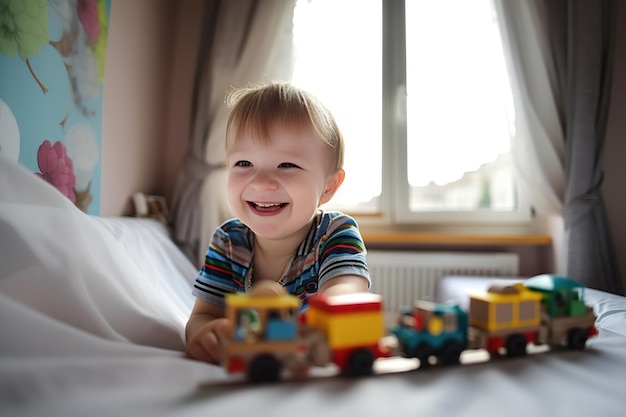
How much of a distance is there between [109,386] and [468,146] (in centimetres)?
224

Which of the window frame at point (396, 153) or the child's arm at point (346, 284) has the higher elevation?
the window frame at point (396, 153)

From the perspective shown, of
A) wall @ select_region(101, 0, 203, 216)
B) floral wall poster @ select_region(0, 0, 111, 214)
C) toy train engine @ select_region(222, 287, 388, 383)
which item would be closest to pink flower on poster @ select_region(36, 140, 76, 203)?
floral wall poster @ select_region(0, 0, 111, 214)

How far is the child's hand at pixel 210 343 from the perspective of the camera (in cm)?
63

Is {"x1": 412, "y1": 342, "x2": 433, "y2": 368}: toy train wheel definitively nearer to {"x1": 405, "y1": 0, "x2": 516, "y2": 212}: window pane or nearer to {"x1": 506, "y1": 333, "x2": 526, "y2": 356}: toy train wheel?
{"x1": 506, "y1": 333, "x2": 526, "y2": 356}: toy train wheel

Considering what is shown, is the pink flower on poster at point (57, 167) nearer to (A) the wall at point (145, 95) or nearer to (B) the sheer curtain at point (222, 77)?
(A) the wall at point (145, 95)

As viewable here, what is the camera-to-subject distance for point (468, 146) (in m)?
2.36

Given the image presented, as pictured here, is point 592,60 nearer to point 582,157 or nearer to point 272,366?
point 582,157

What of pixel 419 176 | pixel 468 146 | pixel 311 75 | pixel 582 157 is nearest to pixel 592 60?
pixel 582 157

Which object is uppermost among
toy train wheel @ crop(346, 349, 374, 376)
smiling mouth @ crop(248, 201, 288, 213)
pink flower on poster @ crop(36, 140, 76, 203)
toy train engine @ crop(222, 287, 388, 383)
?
pink flower on poster @ crop(36, 140, 76, 203)

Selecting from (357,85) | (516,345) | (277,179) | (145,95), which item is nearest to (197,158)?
(145,95)

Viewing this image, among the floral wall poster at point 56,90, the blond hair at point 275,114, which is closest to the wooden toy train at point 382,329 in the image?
the blond hair at point 275,114

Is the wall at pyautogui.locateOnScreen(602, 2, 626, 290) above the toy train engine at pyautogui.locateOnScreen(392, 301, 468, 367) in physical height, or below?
above

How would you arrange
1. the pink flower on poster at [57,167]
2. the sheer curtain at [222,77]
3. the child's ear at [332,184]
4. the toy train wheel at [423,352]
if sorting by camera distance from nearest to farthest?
the toy train wheel at [423,352], the child's ear at [332,184], the pink flower on poster at [57,167], the sheer curtain at [222,77]

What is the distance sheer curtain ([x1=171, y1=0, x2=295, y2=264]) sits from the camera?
2139 mm
